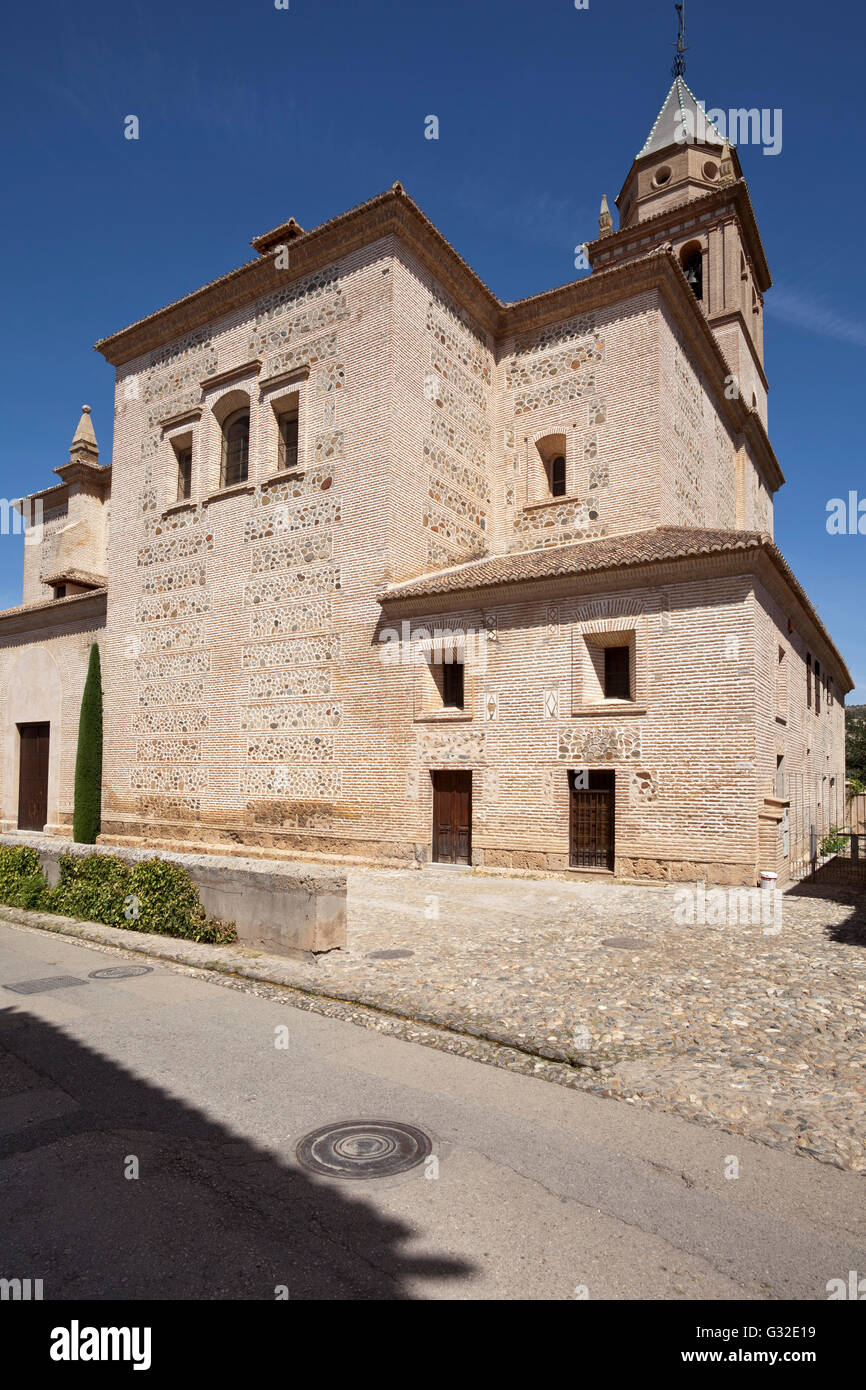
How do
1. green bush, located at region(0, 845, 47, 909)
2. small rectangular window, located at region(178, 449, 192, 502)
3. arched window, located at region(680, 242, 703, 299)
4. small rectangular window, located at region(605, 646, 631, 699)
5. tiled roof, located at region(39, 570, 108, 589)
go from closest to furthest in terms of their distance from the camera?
green bush, located at region(0, 845, 47, 909) < small rectangular window, located at region(605, 646, 631, 699) < small rectangular window, located at region(178, 449, 192, 502) < arched window, located at region(680, 242, 703, 299) < tiled roof, located at region(39, 570, 108, 589)

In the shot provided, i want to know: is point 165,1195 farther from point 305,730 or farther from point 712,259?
point 712,259

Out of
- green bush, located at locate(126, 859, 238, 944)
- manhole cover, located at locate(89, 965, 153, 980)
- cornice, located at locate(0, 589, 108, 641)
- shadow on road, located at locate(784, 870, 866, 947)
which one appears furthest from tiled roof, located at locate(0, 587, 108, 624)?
shadow on road, located at locate(784, 870, 866, 947)

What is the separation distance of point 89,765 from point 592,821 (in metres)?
14.8

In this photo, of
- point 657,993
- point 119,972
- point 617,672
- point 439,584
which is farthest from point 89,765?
point 657,993

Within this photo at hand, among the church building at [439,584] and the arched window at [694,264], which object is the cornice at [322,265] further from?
the arched window at [694,264]

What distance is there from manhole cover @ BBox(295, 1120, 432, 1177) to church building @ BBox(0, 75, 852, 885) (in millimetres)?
9901

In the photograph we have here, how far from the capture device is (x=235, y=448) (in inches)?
796

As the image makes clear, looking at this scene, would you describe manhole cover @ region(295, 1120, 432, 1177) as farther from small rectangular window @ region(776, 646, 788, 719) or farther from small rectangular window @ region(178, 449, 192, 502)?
small rectangular window @ region(178, 449, 192, 502)

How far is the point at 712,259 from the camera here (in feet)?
78.7

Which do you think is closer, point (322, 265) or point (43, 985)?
point (43, 985)

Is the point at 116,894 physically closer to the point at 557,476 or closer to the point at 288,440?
the point at 288,440

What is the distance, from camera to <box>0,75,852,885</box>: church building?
1363cm

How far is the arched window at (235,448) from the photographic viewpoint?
20.0 m

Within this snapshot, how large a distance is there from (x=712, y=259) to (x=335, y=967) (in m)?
24.7
